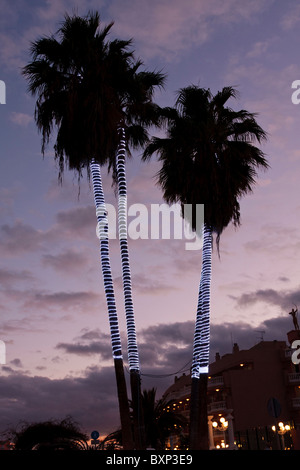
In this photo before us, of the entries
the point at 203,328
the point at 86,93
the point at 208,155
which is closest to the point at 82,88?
the point at 86,93

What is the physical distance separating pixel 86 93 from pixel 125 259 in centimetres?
661

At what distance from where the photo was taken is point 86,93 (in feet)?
71.6

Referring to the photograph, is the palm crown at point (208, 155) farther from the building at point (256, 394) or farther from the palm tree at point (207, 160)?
the building at point (256, 394)

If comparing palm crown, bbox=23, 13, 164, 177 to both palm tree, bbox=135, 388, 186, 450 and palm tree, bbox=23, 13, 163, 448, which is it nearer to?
palm tree, bbox=23, 13, 163, 448

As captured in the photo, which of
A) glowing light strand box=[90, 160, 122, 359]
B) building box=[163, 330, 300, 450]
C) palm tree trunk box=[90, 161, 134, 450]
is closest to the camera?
palm tree trunk box=[90, 161, 134, 450]

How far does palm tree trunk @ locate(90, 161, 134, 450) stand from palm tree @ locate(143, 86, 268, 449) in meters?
3.47

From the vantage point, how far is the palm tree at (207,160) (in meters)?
23.6

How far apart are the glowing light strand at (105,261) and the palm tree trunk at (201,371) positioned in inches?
149

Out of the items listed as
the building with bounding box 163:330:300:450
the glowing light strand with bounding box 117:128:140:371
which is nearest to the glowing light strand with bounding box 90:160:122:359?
the glowing light strand with bounding box 117:128:140:371

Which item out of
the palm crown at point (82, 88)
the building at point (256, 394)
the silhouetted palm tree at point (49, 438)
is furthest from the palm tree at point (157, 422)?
the building at point (256, 394)

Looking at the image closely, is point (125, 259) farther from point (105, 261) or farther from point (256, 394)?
point (256, 394)

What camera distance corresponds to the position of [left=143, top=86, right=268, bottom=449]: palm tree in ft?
77.3
